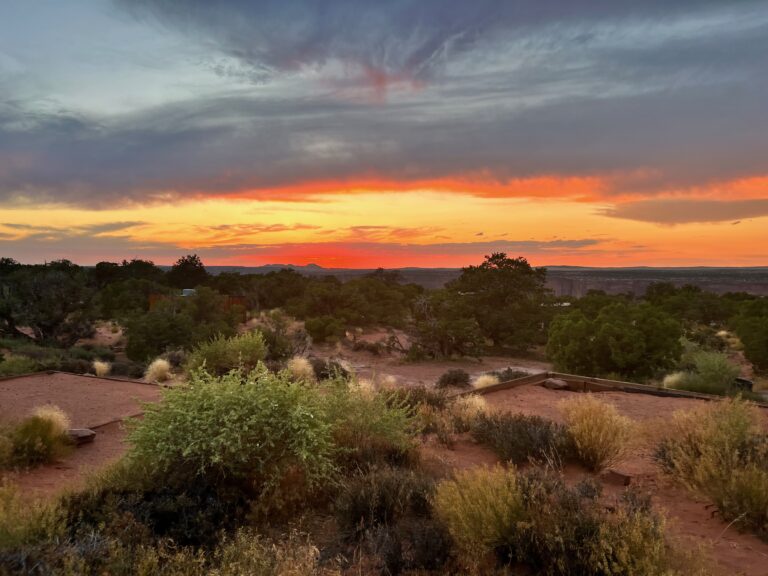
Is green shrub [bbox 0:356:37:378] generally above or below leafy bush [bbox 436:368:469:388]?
above

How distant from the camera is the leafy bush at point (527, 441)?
720 centimetres

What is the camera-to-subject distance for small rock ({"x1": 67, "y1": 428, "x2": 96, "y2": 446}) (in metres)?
8.74

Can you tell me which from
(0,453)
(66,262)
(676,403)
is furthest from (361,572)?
(66,262)

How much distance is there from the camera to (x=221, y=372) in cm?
1468

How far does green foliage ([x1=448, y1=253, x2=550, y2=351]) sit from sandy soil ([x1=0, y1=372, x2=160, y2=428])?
19.5 meters

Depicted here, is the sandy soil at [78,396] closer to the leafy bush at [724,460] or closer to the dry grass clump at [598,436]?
the dry grass clump at [598,436]

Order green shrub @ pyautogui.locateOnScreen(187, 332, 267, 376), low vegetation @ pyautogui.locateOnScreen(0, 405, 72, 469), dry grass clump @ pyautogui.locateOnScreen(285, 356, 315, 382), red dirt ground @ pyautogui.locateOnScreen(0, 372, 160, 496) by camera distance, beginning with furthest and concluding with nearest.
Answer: dry grass clump @ pyautogui.locateOnScreen(285, 356, 315, 382) < green shrub @ pyautogui.locateOnScreen(187, 332, 267, 376) < low vegetation @ pyautogui.locateOnScreen(0, 405, 72, 469) < red dirt ground @ pyautogui.locateOnScreen(0, 372, 160, 496)

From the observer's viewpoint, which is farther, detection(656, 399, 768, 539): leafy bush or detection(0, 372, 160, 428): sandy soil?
detection(0, 372, 160, 428): sandy soil

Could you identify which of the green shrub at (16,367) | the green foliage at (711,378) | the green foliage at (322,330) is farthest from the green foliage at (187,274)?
the green foliage at (711,378)

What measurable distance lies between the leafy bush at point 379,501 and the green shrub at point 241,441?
492 mm

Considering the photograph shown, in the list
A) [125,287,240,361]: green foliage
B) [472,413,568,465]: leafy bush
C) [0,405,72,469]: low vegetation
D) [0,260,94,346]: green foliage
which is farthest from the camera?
[0,260,94,346]: green foliage

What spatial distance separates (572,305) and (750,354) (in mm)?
16264

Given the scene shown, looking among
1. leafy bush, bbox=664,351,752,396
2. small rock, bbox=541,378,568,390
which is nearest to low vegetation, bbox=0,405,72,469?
small rock, bbox=541,378,568,390

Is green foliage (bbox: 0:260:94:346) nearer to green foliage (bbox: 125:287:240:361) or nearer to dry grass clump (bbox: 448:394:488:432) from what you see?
green foliage (bbox: 125:287:240:361)
